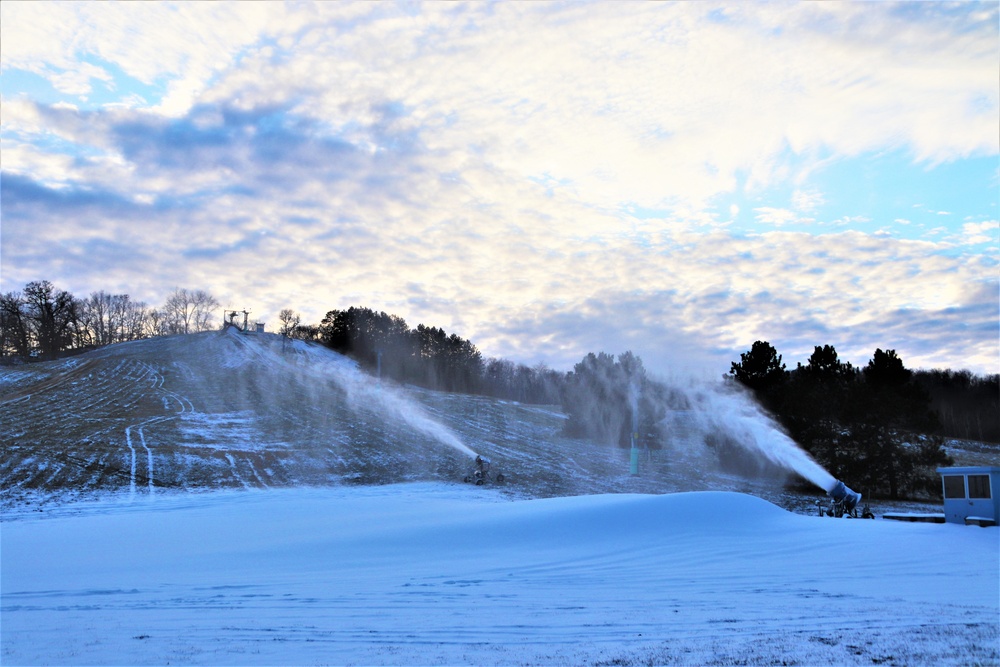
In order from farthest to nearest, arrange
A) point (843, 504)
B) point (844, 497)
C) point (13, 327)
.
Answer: point (13, 327), point (844, 497), point (843, 504)

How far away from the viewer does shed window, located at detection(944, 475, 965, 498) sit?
2202cm

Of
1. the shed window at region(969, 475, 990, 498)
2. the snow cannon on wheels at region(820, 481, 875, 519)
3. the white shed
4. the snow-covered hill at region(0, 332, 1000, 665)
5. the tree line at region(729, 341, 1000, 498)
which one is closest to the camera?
the snow-covered hill at region(0, 332, 1000, 665)

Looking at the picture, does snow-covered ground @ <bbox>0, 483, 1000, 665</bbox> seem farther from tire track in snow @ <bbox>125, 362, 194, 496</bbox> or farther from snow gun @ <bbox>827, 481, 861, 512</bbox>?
tire track in snow @ <bbox>125, 362, 194, 496</bbox>

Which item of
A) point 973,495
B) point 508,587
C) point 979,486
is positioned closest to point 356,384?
point 973,495

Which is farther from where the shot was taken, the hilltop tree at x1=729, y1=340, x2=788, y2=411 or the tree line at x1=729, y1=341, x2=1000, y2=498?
the hilltop tree at x1=729, y1=340, x2=788, y2=411

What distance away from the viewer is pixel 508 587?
12492 millimetres

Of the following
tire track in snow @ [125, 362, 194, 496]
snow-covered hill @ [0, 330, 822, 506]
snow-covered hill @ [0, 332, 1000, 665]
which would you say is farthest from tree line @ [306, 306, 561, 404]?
snow-covered hill @ [0, 332, 1000, 665]

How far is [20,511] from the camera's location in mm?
24219

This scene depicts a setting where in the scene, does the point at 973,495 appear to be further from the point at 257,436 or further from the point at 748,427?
the point at 257,436

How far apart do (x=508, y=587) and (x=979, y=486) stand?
17.0m

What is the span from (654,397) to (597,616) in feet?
163

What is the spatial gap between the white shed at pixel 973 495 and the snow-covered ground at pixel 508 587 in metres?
1.22

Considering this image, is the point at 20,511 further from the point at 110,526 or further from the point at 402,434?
the point at 402,434

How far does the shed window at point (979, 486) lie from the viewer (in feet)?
70.0
